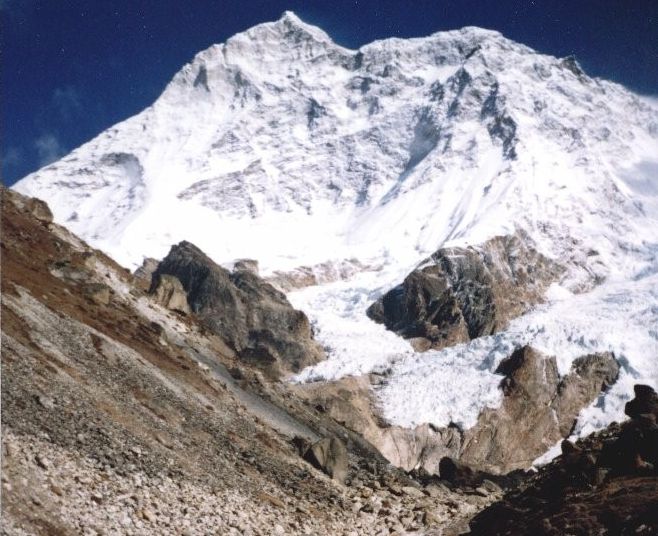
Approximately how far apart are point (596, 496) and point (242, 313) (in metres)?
137

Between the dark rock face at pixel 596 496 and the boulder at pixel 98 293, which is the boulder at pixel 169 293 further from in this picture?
the dark rock face at pixel 596 496

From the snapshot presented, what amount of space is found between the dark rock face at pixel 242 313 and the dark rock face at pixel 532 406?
3706cm

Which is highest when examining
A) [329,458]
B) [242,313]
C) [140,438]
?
[242,313]

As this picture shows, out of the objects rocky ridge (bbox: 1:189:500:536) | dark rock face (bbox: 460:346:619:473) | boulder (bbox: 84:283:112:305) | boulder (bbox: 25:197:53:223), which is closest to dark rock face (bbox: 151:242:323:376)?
dark rock face (bbox: 460:346:619:473)

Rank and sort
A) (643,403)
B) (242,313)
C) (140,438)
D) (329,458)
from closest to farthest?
(140,438), (643,403), (329,458), (242,313)

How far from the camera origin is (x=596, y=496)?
22.8 m

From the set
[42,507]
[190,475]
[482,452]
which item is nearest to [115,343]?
[190,475]

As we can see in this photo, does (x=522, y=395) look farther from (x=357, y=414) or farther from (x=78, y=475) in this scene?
(x=78, y=475)

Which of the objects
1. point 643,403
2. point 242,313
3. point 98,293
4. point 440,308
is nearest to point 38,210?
point 98,293

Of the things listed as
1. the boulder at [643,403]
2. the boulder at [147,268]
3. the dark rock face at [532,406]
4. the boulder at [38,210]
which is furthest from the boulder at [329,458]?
the boulder at [147,268]

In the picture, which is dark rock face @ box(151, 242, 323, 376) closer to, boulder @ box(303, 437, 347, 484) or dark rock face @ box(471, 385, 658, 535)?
boulder @ box(303, 437, 347, 484)

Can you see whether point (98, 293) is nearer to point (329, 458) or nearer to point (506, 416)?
point (329, 458)

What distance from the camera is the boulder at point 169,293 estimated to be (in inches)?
2689

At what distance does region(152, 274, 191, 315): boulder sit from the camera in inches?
2689
